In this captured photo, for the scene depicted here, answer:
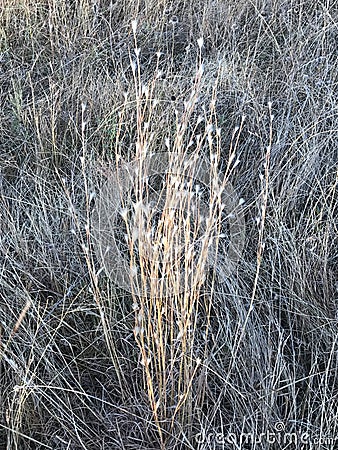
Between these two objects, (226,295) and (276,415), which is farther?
(226,295)

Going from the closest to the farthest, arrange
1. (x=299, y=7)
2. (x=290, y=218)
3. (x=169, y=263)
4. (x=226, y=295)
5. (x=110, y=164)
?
1. (x=169, y=263)
2. (x=226, y=295)
3. (x=290, y=218)
4. (x=110, y=164)
5. (x=299, y=7)

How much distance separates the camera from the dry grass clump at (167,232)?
1.33 m

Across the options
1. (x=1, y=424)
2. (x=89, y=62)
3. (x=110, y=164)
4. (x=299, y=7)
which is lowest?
(x=1, y=424)

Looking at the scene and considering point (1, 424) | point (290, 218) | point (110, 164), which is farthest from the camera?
point (110, 164)

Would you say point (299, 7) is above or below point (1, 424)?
above

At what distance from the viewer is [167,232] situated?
123cm

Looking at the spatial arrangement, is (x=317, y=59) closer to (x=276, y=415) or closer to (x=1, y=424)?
(x=276, y=415)

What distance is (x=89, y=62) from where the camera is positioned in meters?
2.50

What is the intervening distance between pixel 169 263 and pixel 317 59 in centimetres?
147

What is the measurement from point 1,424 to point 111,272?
1.58ft

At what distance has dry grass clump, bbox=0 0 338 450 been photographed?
133 cm

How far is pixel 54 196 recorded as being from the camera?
1.90m

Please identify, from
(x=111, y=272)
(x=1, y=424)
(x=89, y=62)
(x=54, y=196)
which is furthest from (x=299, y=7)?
(x=1, y=424)

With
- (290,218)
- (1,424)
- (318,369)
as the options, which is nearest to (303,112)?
(290,218)
